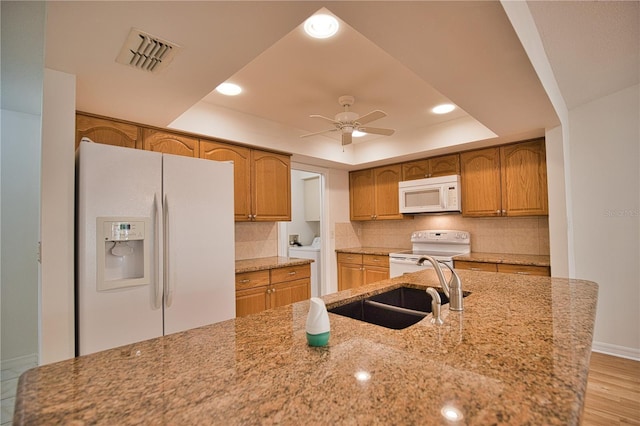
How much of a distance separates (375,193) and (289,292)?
6.73ft

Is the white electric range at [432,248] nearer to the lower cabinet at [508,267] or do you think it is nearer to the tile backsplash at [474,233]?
the tile backsplash at [474,233]

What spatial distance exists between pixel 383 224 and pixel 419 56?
3360mm

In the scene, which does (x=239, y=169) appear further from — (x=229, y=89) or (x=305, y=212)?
(x=305, y=212)

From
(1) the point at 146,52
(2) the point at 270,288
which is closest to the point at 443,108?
(2) the point at 270,288

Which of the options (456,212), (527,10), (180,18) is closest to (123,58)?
(180,18)

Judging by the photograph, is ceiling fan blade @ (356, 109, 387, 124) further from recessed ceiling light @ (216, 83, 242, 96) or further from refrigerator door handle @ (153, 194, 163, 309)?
refrigerator door handle @ (153, 194, 163, 309)

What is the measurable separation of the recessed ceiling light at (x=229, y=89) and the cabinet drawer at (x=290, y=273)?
166 cm

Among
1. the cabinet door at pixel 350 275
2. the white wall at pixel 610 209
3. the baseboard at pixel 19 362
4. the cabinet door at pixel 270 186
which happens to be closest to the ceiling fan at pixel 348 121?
the cabinet door at pixel 270 186

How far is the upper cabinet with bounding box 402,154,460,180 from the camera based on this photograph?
3.69 metres

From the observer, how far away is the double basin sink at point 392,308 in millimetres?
1450

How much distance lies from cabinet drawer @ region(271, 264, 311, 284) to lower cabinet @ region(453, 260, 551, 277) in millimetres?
1634

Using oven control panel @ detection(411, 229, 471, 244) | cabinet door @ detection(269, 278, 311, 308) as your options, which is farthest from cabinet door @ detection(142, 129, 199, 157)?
oven control panel @ detection(411, 229, 471, 244)

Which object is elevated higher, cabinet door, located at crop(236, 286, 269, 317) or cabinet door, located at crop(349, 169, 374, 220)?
cabinet door, located at crop(349, 169, 374, 220)

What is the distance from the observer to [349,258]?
173 inches
